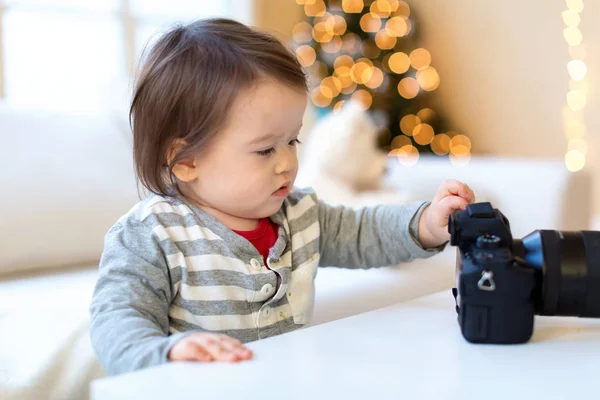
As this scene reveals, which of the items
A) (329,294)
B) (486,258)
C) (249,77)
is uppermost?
(249,77)

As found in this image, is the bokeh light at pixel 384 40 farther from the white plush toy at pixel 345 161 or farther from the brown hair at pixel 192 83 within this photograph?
the brown hair at pixel 192 83

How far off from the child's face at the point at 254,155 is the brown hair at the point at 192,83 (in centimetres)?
2

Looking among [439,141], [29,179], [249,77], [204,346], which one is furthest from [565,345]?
[439,141]

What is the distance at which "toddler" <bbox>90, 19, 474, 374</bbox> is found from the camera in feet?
2.55

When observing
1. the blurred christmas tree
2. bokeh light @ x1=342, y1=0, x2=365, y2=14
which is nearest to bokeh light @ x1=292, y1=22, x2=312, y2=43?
the blurred christmas tree

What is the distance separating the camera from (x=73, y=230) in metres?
1.29

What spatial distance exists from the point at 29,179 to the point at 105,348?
0.74 metres

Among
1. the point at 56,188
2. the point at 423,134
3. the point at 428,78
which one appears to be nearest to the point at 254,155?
the point at 56,188

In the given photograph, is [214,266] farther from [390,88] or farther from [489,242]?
[390,88]

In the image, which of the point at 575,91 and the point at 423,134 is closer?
the point at 575,91

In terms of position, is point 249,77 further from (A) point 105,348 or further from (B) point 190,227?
(A) point 105,348

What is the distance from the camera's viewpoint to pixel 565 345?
24.8 inches

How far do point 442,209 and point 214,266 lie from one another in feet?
1.00

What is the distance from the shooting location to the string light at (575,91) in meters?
2.84
